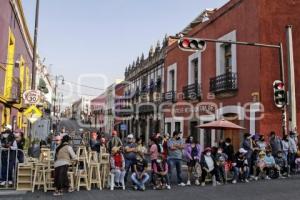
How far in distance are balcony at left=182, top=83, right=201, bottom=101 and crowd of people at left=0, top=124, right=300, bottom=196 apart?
7078 millimetres

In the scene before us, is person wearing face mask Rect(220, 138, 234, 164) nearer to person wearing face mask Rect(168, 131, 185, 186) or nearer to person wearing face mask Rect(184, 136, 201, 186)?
person wearing face mask Rect(184, 136, 201, 186)

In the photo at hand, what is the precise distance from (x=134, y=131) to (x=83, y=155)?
29266 millimetres

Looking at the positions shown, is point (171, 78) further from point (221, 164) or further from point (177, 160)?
point (221, 164)

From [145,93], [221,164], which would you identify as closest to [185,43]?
[221,164]

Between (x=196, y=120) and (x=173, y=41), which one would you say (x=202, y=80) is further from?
(x=173, y=41)

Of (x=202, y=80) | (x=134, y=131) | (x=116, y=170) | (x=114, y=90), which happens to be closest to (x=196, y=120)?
(x=202, y=80)

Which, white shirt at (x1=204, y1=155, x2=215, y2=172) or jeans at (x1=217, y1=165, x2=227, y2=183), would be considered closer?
white shirt at (x1=204, y1=155, x2=215, y2=172)

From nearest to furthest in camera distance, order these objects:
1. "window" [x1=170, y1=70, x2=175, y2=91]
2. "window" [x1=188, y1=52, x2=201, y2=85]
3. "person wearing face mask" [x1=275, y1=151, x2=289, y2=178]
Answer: "person wearing face mask" [x1=275, y1=151, x2=289, y2=178]
"window" [x1=188, y1=52, x2=201, y2=85]
"window" [x1=170, y1=70, x2=175, y2=91]

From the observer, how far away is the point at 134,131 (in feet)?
135

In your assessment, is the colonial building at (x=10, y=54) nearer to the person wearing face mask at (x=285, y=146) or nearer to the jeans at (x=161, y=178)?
the jeans at (x=161, y=178)

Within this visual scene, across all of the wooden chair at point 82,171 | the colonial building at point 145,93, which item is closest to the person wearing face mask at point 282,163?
the wooden chair at point 82,171

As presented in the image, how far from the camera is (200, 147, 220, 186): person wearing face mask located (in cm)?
1226

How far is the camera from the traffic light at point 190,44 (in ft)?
42.9

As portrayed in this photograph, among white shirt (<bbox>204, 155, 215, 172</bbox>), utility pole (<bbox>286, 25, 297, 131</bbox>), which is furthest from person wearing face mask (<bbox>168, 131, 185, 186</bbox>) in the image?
utility pole (<bbox>286, 25, 297, 131</bbox>)
